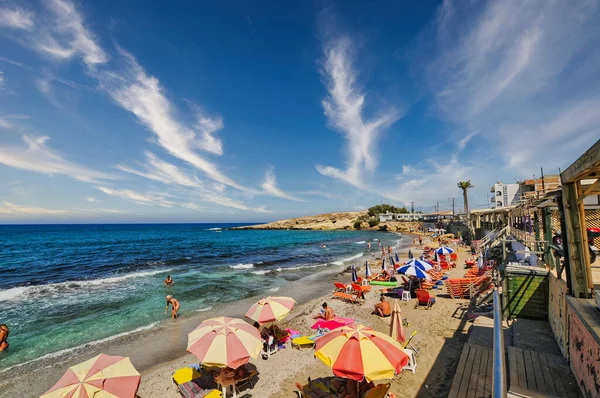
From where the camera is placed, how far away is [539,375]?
4.96 metres

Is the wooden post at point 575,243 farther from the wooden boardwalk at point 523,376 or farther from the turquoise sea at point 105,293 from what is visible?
the turquoise sea at point 105,293

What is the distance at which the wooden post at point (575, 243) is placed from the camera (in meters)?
5.00

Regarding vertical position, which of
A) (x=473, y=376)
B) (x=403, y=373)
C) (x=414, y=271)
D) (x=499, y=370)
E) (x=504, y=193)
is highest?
(x=504, y=193)

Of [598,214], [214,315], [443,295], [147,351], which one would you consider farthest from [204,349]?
[598,214]

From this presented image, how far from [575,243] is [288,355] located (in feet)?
25.8

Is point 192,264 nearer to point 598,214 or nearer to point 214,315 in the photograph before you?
point 214,315

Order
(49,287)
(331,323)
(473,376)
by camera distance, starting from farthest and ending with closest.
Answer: (49,287)
(331,323)
(473,376)

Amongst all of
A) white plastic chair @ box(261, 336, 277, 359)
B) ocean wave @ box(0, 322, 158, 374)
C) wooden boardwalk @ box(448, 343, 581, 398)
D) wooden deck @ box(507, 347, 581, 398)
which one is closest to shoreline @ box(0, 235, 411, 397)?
ocean wave @ box(0, 322, 158, 374)

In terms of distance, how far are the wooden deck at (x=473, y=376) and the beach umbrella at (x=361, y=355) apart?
58.5 inches

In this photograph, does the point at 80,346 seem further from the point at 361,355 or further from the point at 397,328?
the point at 397,328

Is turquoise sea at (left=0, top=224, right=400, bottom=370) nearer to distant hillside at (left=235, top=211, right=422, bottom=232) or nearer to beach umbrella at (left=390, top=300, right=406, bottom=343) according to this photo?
beach umbrella at (left=390, top=300, right=406, bottom=343)

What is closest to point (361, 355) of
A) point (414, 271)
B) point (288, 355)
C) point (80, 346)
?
point (288, 355)

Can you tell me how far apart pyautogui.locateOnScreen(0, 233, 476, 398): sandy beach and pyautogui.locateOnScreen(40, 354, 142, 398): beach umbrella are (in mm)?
2401

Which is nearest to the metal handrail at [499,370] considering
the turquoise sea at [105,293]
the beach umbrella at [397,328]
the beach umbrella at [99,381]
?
the beach umbrella at [99,381]
